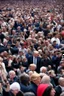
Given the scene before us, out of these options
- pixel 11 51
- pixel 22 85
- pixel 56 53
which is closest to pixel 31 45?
pixel 11 51

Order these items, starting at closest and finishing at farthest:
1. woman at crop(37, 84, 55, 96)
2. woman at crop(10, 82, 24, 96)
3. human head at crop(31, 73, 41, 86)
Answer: woman at crop(37, 84, 55, 96) < woman at crop(10, 82, 24, 96) < human head at crop(31, 73, 41, 86)

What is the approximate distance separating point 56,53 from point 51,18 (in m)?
9.59

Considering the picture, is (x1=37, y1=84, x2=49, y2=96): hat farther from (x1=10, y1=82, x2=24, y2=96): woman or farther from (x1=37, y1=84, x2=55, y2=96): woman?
(x1=10, y1=82, x2=24, y2=96): woman

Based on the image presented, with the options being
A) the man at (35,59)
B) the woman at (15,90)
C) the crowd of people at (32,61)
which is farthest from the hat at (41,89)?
the man at (35,59)

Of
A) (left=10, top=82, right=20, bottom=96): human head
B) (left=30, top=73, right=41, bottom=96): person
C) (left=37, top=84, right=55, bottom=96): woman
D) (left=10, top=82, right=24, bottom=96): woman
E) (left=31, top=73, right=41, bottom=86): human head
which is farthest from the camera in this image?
(left=31, top=73, right=41, bottom=86): human head

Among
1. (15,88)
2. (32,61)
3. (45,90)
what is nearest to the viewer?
(45,90)

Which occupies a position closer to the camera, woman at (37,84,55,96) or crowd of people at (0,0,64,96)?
woman at (37,84,55,96)

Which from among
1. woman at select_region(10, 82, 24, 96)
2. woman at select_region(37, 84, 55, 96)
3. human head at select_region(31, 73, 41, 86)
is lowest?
woman at select_region(37, 84, 55, 96)

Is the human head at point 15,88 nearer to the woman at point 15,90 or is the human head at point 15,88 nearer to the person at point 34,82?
the woman at point 15,90

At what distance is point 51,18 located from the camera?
21.7 meters

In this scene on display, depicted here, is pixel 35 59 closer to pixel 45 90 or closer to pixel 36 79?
pixel 36 79

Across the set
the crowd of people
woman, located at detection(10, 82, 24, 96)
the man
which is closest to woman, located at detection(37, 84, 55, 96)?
the crowd of people

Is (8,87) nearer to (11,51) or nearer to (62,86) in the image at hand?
(62,86)

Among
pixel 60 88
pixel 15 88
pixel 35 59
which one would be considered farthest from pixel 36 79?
pixel 35 59
